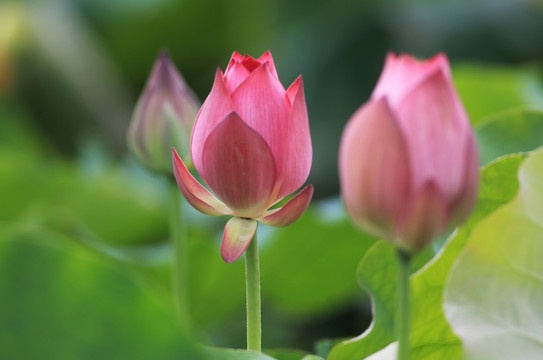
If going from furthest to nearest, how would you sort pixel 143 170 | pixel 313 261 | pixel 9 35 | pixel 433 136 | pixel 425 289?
pixel 9 35
pixel 143 170
pixel 313 261
pixel 425 289
pixel 433 136

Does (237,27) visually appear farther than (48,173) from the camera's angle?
Yes

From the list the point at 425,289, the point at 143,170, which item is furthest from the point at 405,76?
the point at 143,170

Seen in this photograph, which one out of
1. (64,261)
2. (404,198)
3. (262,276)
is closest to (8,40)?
(262,276)

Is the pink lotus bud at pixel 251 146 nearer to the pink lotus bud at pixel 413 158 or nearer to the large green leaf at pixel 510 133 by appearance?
the pink lotus bud at pixel 413 158

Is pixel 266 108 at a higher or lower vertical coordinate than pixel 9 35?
lower

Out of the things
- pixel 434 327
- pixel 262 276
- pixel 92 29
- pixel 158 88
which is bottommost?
pixel 262 276

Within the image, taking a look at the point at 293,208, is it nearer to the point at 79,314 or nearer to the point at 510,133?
the point at 79,314

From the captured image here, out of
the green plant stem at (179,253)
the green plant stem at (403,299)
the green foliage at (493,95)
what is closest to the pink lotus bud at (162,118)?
the green plant stem at (179,253)

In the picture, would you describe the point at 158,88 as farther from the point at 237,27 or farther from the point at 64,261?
the point at 237,27
